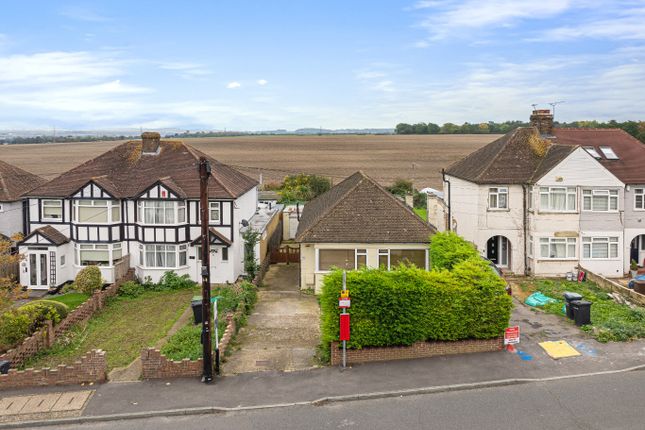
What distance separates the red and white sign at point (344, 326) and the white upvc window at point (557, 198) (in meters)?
16.1

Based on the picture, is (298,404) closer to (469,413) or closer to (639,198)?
(469,413)

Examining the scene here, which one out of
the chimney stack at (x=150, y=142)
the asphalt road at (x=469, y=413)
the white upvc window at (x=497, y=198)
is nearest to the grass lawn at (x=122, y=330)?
the asphalt road at (x=469, y=413)

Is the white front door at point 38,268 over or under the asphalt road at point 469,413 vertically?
over

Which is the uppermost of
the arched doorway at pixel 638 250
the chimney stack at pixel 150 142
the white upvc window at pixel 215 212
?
the chimney stack at pixel 150 142

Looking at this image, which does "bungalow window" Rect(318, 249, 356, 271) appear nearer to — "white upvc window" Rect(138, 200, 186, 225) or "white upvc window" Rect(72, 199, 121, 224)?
"white upvc window" Rect(138, 200, 186, 225)

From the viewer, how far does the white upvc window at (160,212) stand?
28.3m

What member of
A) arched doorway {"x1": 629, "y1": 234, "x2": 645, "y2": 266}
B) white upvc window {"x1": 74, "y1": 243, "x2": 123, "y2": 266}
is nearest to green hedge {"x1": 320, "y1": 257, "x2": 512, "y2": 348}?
white upvc window {"x1": 74, "y1": 243, "x2": 123, "y2": 266}

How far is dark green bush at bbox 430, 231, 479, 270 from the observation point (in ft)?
68.7

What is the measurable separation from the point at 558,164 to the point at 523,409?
1737 centimetres

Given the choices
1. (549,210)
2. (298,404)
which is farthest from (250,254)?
(549,210)

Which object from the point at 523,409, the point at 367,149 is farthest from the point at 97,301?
the point at 367,149

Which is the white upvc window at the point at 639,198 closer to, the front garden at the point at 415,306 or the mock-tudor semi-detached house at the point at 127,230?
the front garden at the point at 415,306

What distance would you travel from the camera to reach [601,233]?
2853 cm

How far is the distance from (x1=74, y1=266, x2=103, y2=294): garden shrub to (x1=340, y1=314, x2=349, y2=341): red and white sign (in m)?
A: 14.5
